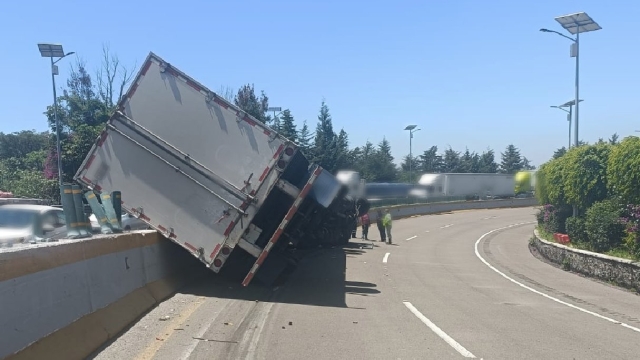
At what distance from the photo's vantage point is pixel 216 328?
29.0 ft

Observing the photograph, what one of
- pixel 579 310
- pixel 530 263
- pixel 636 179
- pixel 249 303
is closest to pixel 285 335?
pixel 249 303

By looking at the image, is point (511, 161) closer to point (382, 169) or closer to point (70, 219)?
point (382, 169)

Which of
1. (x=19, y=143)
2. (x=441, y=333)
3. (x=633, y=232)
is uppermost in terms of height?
(x=19, y=143)

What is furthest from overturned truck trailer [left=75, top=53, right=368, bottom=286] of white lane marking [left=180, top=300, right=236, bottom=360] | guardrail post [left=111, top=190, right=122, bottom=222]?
white lane marking [left=180, top=300, right=236, bottom=360]

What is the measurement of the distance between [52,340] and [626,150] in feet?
50.8

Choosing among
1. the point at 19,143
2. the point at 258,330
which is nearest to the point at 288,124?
the point at 258,330

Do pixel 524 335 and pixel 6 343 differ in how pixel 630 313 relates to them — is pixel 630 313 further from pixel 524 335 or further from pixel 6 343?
pixel 6 343

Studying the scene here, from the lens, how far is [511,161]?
125m

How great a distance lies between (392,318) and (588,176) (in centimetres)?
1426

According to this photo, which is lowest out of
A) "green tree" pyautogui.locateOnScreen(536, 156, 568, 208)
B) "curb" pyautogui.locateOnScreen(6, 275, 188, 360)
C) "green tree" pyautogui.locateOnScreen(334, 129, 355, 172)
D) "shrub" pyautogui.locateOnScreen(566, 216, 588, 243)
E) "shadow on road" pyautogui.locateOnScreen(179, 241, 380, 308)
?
"shadow on road" pyautogui.locateOnScreen(179, 241, 380, 308)

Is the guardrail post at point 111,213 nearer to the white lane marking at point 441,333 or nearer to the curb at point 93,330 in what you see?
the curb at point 93,330

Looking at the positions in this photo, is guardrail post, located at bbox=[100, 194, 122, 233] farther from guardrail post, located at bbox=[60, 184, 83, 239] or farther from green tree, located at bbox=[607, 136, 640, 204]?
green tree, located at bbox=[607, 136, 640, 204]

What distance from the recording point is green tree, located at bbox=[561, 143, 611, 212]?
70.5 ft

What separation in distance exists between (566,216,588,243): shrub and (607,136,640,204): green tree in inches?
170
